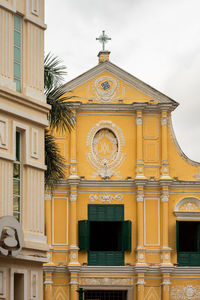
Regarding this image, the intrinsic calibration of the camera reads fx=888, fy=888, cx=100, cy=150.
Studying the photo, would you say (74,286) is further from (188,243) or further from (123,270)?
A: (188,243)

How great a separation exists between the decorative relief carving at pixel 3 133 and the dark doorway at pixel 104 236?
21.4m

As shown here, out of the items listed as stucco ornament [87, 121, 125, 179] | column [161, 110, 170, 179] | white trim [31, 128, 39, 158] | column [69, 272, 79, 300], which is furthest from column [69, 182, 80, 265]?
white trim [31, 128, 39, 158]

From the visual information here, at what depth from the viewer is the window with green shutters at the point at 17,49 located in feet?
64.7

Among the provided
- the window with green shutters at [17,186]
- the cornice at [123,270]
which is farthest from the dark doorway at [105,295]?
the window with green shutters at [17,186]

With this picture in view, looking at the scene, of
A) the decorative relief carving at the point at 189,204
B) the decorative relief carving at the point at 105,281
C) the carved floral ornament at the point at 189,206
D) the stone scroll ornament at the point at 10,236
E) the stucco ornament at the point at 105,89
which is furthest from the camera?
the stucco ornament at the point at 105,89

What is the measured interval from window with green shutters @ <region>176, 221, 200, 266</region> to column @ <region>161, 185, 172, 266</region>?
58 cm

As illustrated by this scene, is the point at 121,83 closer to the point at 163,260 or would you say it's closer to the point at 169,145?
the point at 169,145

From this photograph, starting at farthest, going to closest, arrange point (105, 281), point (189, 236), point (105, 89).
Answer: point (189, 236) < point (105, 89) < point (105, 281)

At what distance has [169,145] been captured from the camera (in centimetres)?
4009

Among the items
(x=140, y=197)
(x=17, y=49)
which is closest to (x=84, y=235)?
(x=140, y=197)

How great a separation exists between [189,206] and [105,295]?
5.44 meters

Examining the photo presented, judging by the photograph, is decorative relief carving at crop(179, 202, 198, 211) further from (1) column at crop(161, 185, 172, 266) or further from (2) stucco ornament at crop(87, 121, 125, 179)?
(2) stucco ornament at crop(87, 121, 125, 179)

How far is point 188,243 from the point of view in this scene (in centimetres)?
4134

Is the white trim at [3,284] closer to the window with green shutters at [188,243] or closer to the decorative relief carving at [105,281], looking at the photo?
the decorative relief carving at [105,281]
